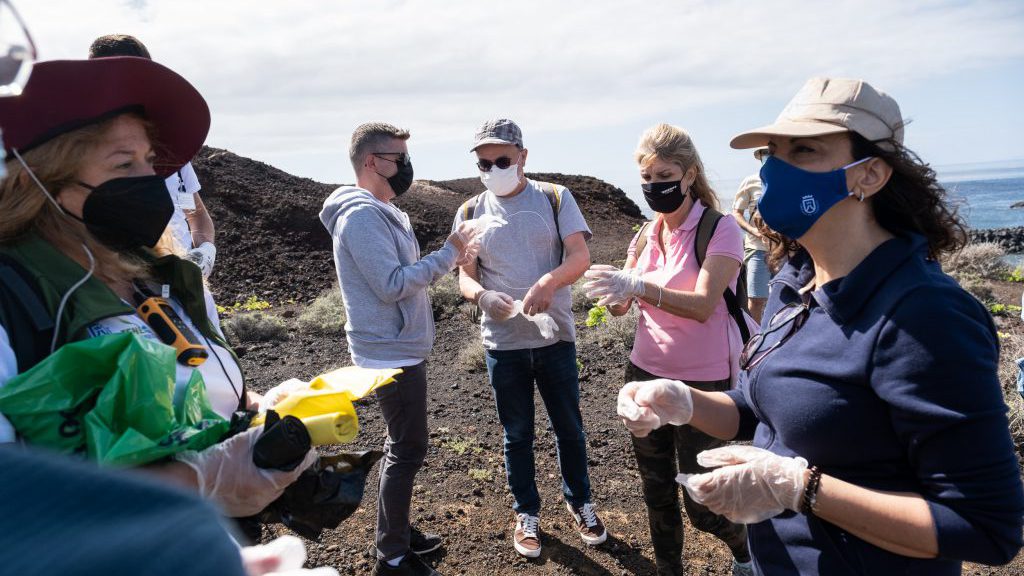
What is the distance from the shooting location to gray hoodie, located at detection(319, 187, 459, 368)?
121 inches

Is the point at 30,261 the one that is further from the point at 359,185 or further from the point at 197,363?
the point at 359,185

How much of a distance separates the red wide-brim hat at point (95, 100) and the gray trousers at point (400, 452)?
1.59 metres

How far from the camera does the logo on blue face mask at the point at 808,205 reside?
178 centimetres

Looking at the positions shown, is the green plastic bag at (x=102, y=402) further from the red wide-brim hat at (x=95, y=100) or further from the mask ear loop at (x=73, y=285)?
the red wide-brim hat at (x=95, y=100)

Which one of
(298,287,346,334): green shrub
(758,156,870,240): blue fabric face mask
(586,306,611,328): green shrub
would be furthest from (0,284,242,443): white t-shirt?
(298,287,346,334): green shrub

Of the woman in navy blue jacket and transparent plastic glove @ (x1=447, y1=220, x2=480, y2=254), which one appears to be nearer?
the woman in navy blue jacket

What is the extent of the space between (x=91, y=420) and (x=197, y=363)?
19.8 inches

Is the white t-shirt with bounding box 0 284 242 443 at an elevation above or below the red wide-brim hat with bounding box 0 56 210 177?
below

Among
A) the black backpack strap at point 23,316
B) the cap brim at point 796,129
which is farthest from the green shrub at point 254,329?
the cap brim at point 796,129

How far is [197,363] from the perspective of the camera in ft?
5.61

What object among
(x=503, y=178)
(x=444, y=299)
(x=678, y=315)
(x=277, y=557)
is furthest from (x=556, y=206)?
(x=444, y=299)

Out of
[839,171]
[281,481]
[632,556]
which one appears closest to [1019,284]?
[632,556]

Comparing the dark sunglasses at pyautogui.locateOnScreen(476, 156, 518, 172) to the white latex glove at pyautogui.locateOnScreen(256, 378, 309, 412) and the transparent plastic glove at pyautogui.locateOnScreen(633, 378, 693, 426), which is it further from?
the white latex glove at pyautogui.locateOnScreen(256, 378, 309, 412)

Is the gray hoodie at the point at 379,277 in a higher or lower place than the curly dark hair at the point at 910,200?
lower
